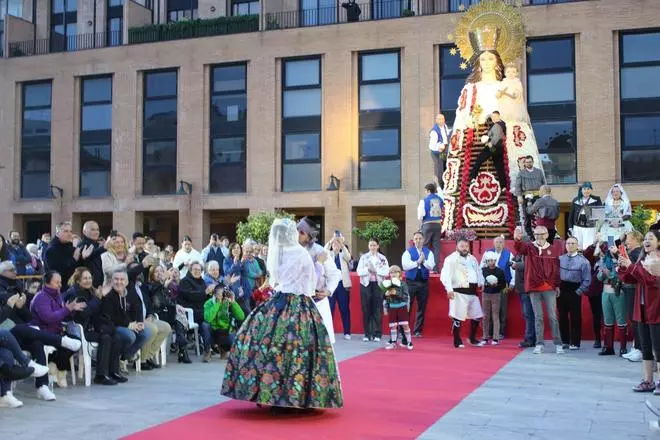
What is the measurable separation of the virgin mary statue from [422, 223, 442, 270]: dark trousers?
1.34m

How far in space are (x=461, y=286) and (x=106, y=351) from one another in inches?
241

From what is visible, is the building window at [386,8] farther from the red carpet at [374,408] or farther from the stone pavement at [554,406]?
the stone pavement at [554,406]

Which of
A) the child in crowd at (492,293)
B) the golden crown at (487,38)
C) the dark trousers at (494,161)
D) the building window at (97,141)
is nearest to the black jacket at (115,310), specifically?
the child in crowd at (492,293)

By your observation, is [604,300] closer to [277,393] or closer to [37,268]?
[277,393]

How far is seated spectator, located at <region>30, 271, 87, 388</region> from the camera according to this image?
917 cm

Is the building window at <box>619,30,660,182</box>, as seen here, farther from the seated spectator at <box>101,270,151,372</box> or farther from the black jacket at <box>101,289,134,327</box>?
the black jacket at <box>101,289,134,327</box>

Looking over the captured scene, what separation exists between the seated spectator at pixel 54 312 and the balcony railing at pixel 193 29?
26180mm

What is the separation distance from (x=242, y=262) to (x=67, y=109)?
24.7m

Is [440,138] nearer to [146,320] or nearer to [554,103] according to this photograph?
[146,320]

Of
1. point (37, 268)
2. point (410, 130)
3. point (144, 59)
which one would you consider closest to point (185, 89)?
point (144, 59)

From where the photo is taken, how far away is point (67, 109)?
36.0m

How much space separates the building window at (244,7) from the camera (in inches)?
1460

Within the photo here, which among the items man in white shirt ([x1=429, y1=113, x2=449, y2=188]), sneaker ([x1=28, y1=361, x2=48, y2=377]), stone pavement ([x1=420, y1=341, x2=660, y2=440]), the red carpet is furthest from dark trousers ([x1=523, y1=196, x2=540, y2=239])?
sneaker ([x1=28, y1=361, x2=48, y2=377])

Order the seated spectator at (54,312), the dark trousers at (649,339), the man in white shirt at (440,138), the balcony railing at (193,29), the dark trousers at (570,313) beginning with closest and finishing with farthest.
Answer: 1. the dark trousers at (649,339)
2. the seated spectator at (54,312)
3. the dark trousers at (570,313)
4. the man in white shirt at (440,138)
5. the balcony railing at (193,29)
